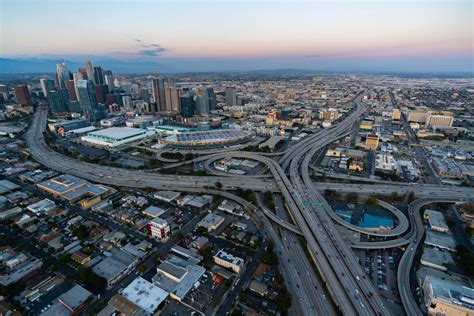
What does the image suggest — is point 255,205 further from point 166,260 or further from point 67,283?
point 67,283

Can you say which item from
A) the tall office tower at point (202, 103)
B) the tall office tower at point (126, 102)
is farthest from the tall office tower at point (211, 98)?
the tall office tower at point (126, 102)

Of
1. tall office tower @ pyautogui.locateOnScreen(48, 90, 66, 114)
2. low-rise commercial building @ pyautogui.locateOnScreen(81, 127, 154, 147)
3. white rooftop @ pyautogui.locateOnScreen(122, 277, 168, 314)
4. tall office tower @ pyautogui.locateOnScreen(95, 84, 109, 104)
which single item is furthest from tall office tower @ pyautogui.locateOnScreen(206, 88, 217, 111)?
white rooftop @ pyautogui.locateOnScreen(122, 277, 168, 314)

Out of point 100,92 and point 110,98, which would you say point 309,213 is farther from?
point 100,92

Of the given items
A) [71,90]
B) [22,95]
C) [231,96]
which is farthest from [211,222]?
[22,95]

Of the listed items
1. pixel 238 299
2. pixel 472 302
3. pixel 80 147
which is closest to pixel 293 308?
pixel 238 299

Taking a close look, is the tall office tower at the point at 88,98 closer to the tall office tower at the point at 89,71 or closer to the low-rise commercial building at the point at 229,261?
the tall office tower at the point at 89,71
